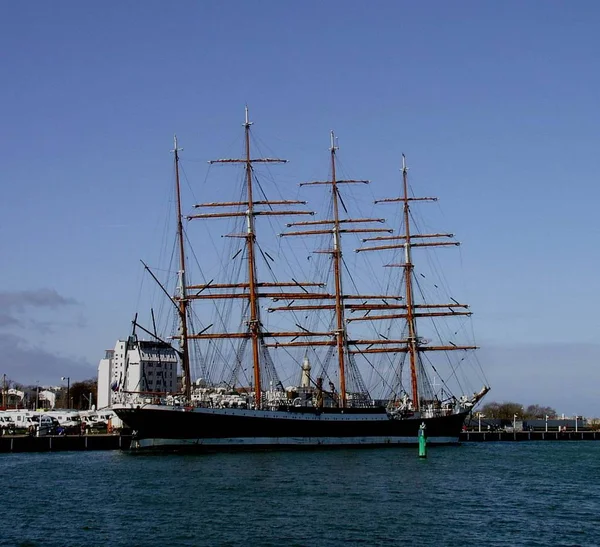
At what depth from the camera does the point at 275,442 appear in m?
83.2

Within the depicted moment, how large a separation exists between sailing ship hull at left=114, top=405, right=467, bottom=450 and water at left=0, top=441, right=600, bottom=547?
30.4ft

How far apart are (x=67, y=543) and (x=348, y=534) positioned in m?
10.3

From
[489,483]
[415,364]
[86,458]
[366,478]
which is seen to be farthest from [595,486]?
[415,364]

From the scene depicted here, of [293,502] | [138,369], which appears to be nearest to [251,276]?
[293,502]

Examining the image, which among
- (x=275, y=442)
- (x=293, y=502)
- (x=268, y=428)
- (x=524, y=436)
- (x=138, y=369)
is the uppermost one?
(x=138, y=369)

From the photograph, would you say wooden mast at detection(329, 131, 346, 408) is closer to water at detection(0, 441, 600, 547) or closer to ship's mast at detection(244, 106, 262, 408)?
ship's mast at detection(244, 106, 262, 408)

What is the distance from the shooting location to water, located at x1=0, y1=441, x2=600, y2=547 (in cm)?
3409

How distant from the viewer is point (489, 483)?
52938mm

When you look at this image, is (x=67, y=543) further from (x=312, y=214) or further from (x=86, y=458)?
(x=312, y=214)

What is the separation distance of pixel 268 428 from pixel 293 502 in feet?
135

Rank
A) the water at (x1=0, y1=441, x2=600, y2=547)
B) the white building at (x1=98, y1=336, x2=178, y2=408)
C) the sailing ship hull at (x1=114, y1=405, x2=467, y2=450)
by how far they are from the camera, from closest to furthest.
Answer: the water at (x1=0, y1=441, x2=600, y2=547)
the sailing ship hull at (x1=114, y1=405, x2=467, y2=450)
the white building at (x1=98, y1=336, x2=178, y2=408)

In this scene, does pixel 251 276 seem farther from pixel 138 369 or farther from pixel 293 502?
pixel 138 369

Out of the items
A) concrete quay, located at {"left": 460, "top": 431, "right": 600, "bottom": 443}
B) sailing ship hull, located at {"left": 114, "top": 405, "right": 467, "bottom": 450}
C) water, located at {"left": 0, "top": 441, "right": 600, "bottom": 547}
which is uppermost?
sailing ship hull, located at {"left": 114, "top": 405, "right": 467, "bottom": 450}

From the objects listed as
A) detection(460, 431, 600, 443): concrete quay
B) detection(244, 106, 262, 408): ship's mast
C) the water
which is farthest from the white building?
the water
